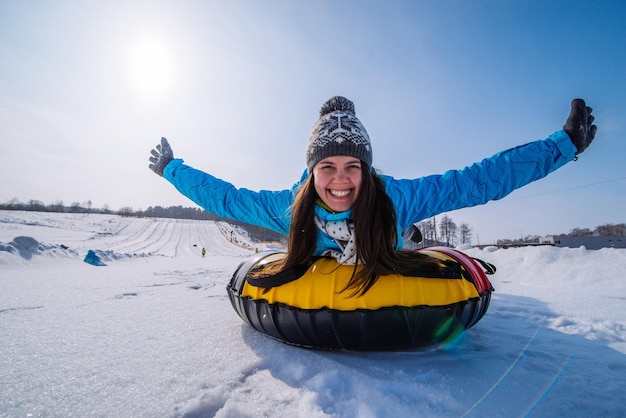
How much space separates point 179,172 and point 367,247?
2232 mm

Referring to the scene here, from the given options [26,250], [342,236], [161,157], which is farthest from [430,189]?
[26,250]

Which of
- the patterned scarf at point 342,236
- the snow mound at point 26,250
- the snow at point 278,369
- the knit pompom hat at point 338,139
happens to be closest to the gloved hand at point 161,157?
the snow at point 278,369

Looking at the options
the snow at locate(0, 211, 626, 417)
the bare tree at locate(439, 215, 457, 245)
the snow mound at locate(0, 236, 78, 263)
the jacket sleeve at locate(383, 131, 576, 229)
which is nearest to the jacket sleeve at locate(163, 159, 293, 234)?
the snow at locate(0, 211, 626, 417)

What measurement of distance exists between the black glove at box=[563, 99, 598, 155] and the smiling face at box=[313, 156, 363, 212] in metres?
1.63

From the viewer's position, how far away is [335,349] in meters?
1.68

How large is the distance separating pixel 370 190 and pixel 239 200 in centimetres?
134

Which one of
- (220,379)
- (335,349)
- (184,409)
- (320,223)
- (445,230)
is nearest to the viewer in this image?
(184,409)

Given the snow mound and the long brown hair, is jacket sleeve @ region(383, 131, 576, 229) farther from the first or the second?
the snow mound

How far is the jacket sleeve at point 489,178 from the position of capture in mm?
2059

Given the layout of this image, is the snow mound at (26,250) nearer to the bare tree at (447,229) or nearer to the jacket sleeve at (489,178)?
the jacket sleeve at (489,178)

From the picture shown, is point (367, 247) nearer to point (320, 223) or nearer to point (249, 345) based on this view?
point (320, 223)

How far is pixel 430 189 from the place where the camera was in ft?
7.43

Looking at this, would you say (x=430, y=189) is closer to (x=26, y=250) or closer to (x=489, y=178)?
(x=489, y=178)

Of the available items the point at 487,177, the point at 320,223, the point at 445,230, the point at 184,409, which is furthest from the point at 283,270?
the point at 445,230
